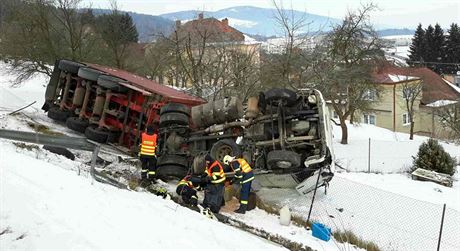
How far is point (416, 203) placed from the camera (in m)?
10.3

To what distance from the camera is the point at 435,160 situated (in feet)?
48.2

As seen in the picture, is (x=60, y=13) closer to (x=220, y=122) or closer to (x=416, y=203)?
(x=220, y=122)

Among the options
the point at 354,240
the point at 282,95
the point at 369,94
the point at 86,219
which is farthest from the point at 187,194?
the point at 369,94

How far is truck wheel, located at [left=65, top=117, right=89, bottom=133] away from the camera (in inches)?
468

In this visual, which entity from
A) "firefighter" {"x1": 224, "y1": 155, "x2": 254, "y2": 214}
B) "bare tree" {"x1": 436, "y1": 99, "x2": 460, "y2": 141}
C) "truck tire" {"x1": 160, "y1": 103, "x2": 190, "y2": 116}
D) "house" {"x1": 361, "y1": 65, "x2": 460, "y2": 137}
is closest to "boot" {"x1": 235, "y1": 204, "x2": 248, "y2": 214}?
"firefighter" {"x1": 224, "y1": 155, "x2": 254, "y2": 214}

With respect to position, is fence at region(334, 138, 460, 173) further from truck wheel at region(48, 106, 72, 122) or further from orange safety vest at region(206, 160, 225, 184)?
truck wheel at region(48, 106, 72, 122)

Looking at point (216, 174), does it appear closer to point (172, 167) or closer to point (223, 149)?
point (223, 149)

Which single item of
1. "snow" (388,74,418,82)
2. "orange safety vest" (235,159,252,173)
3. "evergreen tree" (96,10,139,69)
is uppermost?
"evergreen tree" (96,10,139,69)

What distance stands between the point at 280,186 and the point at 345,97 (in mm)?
18822

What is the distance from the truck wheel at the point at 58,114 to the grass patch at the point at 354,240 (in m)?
8.23

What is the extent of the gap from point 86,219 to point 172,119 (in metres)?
5.48

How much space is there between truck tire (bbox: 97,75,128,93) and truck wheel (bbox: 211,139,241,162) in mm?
3107

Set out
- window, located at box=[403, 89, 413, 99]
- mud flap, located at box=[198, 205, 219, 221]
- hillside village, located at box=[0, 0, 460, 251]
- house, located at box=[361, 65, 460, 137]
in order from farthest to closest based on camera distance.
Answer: house, located at box=[361, 65, 460, 137]
window, located at box=[403, 89, 413, 99]
mud flap, located at box=[198, 205, 219, 221]
hillside village, located at box=[0, 0, 460, 251]

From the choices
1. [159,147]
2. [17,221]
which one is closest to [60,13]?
[159,147]
